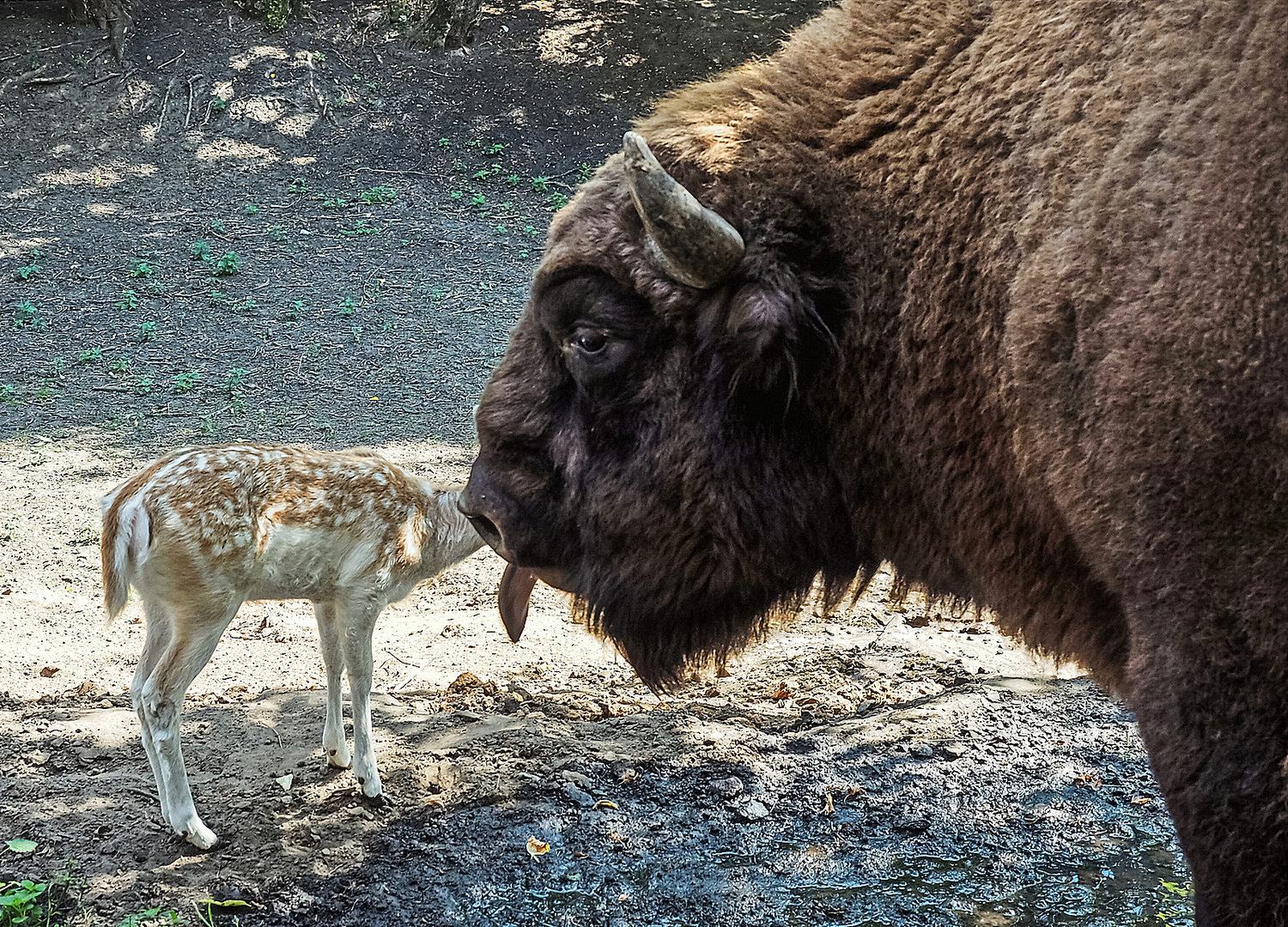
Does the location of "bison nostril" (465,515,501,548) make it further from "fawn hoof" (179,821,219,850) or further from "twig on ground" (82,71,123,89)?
"twig on ground" (82,71,123,89)

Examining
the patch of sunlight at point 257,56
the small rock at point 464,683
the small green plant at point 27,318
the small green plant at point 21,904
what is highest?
the patch of sunlight at point 257,56

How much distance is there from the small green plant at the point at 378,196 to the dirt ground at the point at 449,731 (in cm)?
175

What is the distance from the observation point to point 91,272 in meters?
9.64

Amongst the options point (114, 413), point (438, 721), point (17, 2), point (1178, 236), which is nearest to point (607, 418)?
point (1178, 236)

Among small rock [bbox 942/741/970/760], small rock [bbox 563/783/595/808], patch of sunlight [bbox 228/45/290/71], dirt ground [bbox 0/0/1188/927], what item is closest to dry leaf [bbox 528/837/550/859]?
dirt ground [bbox 0/0/1188/927]

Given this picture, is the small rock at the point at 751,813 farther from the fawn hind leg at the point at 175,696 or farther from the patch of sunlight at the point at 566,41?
the patch of sunlight at the point at 566,41

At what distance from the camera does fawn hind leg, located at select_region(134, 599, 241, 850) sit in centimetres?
366

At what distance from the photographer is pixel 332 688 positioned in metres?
4.18

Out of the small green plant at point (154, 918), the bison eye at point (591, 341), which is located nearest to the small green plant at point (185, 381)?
the small green plant at point (154, 918)

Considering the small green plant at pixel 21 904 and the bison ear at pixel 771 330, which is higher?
the bison ear at pixel 771 330

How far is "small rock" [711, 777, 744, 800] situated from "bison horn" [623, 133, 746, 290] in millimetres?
2235

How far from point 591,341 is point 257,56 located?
37.4 ft

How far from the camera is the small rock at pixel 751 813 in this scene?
394cm

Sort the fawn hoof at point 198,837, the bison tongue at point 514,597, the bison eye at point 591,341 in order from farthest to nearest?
the fawn hoof at point 198,837 < the bison tongue at point 514,597 < the bison eye at point 591,341
